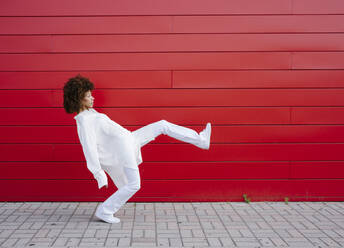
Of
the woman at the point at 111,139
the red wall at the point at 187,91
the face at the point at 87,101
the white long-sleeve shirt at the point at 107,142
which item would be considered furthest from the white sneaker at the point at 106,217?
the face at the point at 87,101

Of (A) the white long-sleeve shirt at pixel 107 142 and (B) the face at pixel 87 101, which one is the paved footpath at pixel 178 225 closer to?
(A) the white long-sleeve shirt at pixel 107 142

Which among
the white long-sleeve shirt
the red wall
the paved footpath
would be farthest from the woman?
the red wall

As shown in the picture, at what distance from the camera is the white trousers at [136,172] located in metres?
3.92

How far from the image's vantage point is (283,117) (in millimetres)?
4762

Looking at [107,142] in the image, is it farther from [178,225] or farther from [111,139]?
[178,225]

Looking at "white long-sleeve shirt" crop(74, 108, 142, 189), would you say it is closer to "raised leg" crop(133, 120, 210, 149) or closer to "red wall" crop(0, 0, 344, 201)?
"raised leg" crop(133, 120, 210, 149)

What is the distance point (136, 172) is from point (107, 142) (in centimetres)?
48

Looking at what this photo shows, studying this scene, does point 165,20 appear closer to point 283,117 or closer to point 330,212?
point 283,117

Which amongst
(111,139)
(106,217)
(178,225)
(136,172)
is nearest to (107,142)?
(111,139)

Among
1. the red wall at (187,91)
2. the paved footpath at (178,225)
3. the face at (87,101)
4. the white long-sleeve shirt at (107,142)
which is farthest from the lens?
the red wall at (187,91)

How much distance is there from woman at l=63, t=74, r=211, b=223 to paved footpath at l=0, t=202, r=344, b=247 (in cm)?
35

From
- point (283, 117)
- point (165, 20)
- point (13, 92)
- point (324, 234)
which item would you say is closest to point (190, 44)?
point (165, 20)

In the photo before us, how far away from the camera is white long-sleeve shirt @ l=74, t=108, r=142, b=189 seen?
3.83 m

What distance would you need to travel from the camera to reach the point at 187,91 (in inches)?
185
